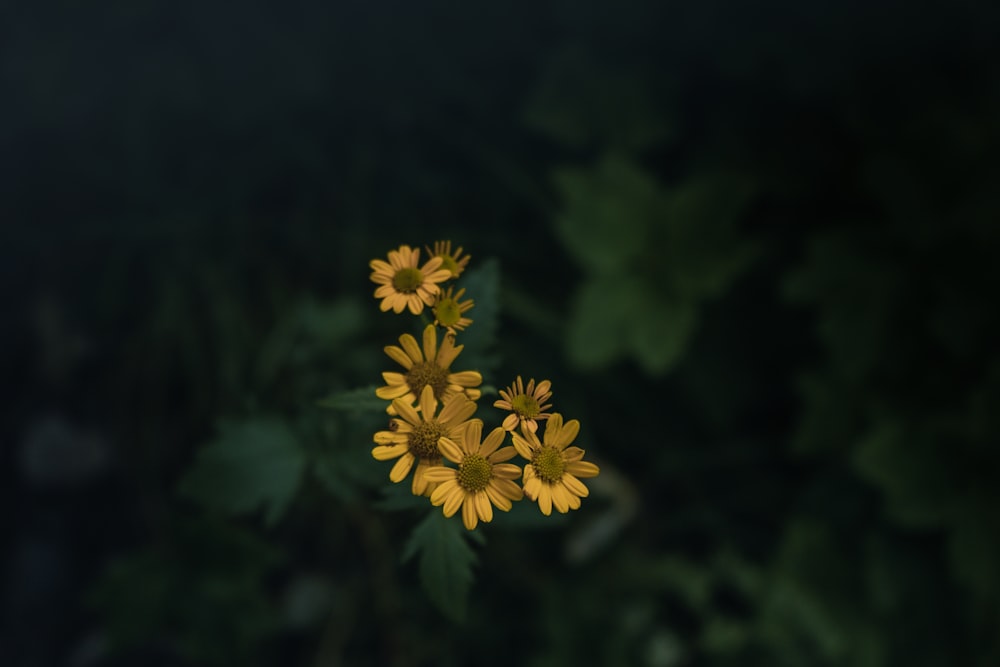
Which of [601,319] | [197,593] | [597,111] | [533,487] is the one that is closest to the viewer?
[533,487]

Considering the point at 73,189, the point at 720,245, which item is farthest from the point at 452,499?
the point at 73,189

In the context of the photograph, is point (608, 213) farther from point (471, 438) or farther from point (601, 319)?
point (471, 438)

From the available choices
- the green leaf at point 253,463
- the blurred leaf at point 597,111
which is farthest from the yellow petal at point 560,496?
the blurred leaf at point 597,111

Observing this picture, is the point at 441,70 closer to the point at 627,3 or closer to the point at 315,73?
the point at 315,73

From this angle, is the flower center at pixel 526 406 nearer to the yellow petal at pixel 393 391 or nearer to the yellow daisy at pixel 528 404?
the yellow daisy at pixel 528 404

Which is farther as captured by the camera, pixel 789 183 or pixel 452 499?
pixel 789 183

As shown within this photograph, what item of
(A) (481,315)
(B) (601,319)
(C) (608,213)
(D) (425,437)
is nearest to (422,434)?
(D) (425,437)

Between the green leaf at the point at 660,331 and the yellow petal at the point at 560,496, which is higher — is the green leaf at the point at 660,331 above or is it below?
above
